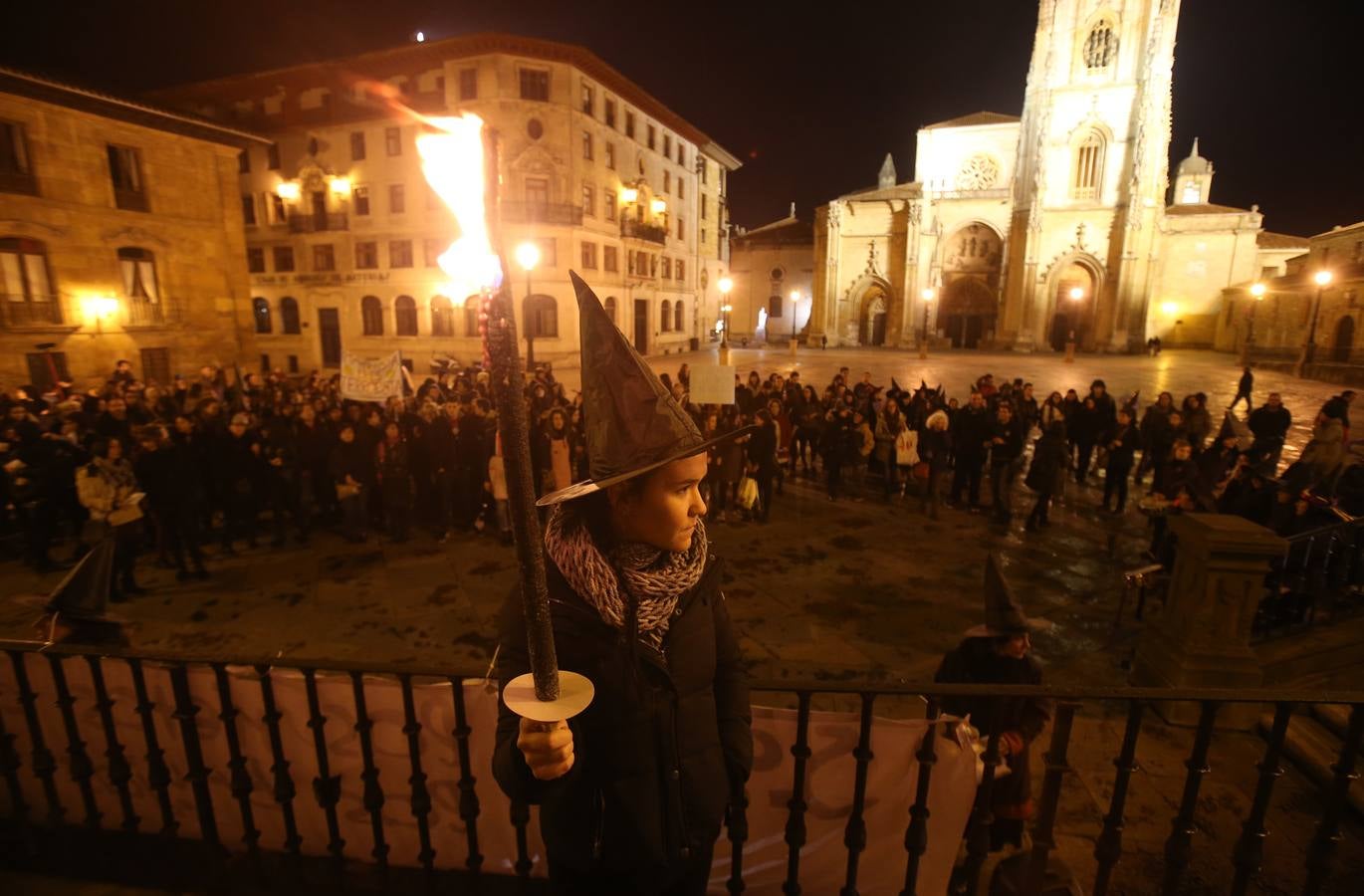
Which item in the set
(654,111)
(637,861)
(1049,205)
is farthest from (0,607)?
(1049,205)

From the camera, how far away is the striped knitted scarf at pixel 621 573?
1838 millimetres

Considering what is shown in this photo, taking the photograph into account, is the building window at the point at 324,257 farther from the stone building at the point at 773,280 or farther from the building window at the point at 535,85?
the stone building at the point at 773,280

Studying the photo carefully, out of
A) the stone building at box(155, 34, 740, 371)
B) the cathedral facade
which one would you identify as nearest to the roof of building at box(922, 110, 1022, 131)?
the cathedral facade

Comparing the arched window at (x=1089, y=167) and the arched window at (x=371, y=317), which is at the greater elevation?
the arched window at (x=1089, y=167)

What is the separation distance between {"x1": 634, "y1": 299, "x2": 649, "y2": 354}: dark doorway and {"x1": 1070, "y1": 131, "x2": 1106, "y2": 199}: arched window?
1101 inches

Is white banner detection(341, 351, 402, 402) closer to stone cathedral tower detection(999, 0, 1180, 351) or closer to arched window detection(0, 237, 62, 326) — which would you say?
arched window detection(0, 237, 62, 326)

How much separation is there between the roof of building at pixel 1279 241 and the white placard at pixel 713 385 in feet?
173

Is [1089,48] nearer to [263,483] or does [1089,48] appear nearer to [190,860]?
[263,483]

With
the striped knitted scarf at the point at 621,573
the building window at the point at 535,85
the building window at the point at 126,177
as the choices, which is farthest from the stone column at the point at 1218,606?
the building window at the point at 535,85

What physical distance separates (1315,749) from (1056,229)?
4456cm

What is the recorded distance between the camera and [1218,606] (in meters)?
5.09

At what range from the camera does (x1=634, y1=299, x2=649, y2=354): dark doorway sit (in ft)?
129

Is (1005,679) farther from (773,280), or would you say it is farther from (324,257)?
(773,280)

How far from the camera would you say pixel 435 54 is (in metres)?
31.1
